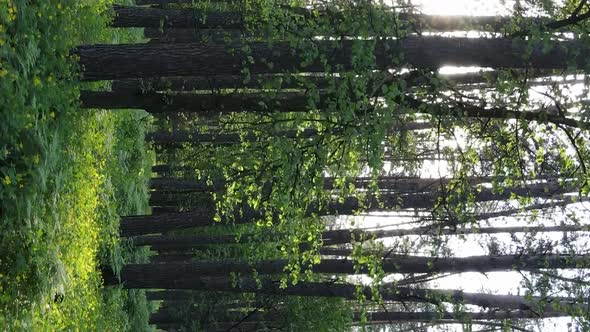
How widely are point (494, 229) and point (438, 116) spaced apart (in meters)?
12.9

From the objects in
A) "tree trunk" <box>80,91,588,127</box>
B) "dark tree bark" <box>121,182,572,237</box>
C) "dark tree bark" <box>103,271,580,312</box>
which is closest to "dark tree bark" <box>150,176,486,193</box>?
"dark tree bark" <box>121,182,572,237</box>

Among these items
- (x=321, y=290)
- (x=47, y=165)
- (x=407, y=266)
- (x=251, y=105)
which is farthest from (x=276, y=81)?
(x=321, y=290)

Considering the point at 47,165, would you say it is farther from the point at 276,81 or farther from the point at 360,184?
the point at 360,184

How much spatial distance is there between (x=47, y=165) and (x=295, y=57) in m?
3.64

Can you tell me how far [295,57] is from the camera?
289 inches

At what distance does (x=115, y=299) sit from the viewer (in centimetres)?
1488

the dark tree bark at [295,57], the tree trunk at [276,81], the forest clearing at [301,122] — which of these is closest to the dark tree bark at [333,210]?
the forest clearing at [301,122]

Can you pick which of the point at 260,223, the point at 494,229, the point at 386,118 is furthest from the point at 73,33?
the point at 494,229

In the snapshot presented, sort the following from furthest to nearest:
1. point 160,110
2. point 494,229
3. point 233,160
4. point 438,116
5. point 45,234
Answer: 1. point 494,229
2. point 45,234
3. point 233,160
4. point 160,110
5. point 438,116

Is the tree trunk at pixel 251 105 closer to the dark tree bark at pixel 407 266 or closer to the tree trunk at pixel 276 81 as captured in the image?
the tree trunk at pixel 276 81

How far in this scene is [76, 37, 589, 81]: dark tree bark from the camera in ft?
22.8

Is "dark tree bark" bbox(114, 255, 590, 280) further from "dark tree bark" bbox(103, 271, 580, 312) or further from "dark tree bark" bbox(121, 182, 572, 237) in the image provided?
"dark tree bark" bbox(121, 182, 572, 237)

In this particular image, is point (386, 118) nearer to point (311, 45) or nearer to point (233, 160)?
point (311, 45)

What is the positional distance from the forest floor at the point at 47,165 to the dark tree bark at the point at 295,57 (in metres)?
0.69
